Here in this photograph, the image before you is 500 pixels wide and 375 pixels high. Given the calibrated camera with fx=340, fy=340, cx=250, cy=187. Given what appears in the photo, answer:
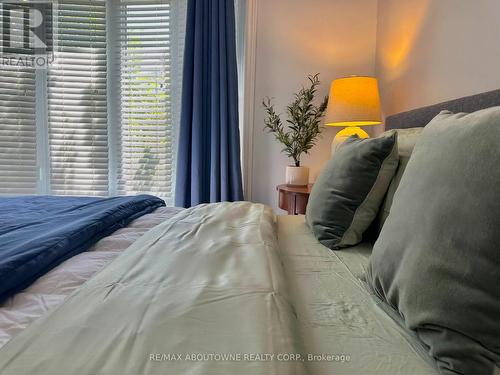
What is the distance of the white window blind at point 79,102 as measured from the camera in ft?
9.43

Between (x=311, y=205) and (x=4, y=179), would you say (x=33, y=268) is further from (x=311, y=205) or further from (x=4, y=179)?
(x=4, y=179)

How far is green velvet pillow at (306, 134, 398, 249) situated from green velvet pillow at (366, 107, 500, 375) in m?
0.40

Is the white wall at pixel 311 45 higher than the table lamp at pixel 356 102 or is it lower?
higher

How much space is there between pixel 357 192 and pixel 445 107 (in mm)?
551

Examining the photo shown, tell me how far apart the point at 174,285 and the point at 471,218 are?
0.52 meters

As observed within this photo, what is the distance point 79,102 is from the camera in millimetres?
2902

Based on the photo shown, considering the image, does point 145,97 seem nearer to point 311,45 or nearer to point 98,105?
point 98,105

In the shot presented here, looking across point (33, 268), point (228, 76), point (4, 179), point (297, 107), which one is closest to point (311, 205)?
point (33, 268)

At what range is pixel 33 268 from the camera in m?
0.72

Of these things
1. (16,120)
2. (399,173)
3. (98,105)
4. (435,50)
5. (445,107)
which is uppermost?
(435,50)

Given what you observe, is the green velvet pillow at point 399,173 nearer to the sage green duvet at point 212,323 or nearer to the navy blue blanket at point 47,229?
the sage green duvet at point 212,323

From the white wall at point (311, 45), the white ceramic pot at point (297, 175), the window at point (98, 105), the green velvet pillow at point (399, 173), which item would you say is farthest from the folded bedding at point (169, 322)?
the window at point (98, 105)

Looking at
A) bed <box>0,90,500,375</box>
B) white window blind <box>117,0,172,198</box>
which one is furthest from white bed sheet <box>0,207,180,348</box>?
white window blind <box>117,0,172,198</box>

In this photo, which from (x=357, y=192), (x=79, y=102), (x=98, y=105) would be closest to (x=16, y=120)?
(x=79, y=102)
